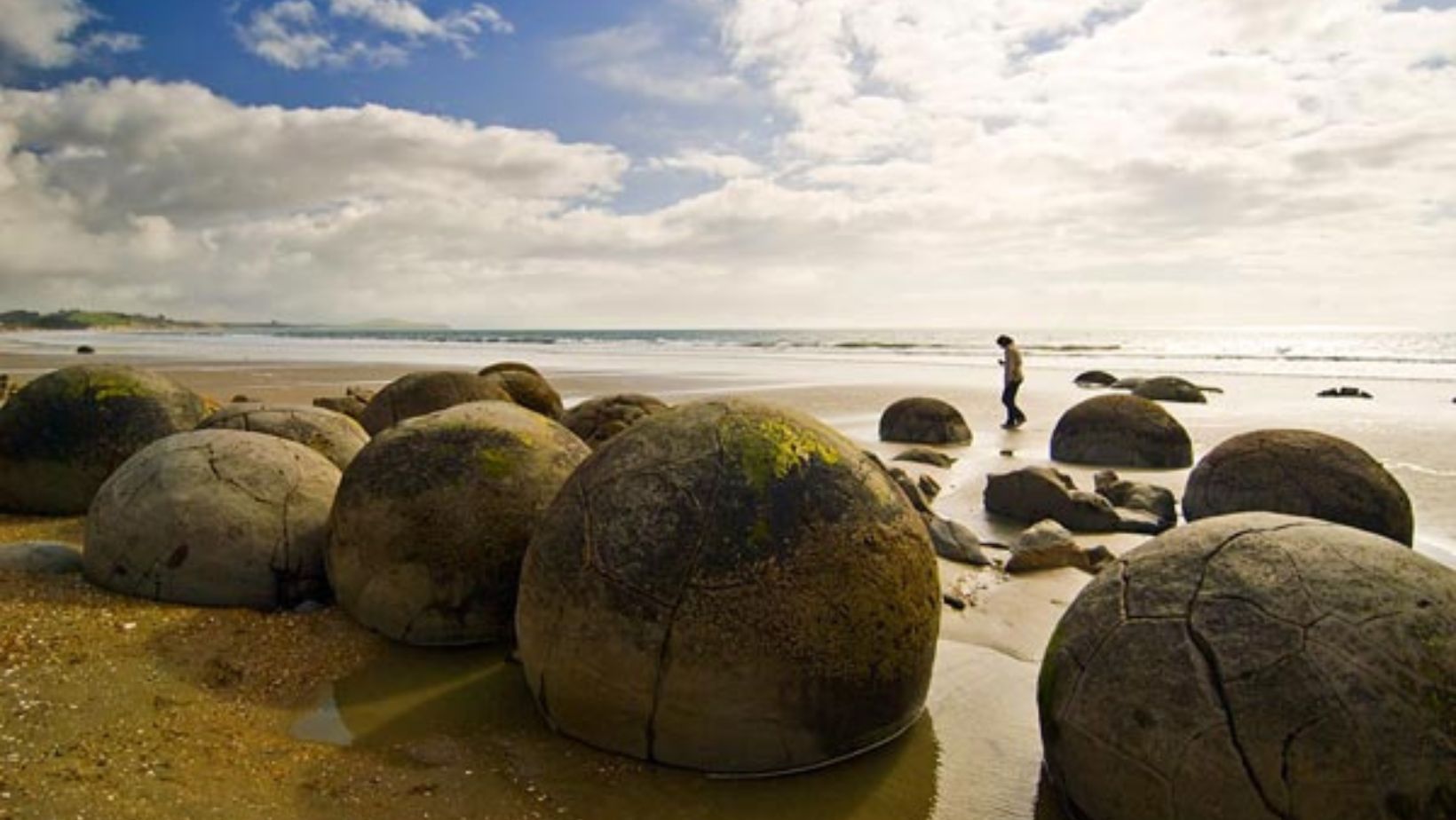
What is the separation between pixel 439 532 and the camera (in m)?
5.61

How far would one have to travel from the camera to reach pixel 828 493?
14.5 feet

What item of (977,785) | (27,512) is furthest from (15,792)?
(27,512)

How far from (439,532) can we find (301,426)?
3.44 meters

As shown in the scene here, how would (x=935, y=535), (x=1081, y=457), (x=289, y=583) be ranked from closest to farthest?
(x=289, y=583), (x=935, y=535), (x=1081, y=457)

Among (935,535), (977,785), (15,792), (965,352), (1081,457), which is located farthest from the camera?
(965,352)

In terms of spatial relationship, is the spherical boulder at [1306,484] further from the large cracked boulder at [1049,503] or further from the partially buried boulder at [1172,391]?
the partially buried boulder at [1172,391]

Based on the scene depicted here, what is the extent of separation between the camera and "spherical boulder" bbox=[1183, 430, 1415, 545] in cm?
846

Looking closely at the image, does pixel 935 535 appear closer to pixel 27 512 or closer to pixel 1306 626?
pixel 1306 626

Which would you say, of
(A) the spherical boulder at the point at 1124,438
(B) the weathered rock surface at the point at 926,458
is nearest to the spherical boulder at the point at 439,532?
(B) the weathered rock surface at the point at 926,458

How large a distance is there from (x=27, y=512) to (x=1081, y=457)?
44.8ft

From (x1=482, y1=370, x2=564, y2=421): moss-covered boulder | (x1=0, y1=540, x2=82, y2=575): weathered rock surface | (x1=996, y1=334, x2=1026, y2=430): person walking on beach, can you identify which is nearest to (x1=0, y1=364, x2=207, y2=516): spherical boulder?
(x1=0, y1=540, x2=82, y2=575): weathered rock surface

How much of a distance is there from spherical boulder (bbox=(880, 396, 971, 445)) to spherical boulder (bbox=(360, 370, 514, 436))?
830 centimetres

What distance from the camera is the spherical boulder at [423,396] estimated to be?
35.3 feet

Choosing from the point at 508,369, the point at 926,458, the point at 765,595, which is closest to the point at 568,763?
the point at 765,595
